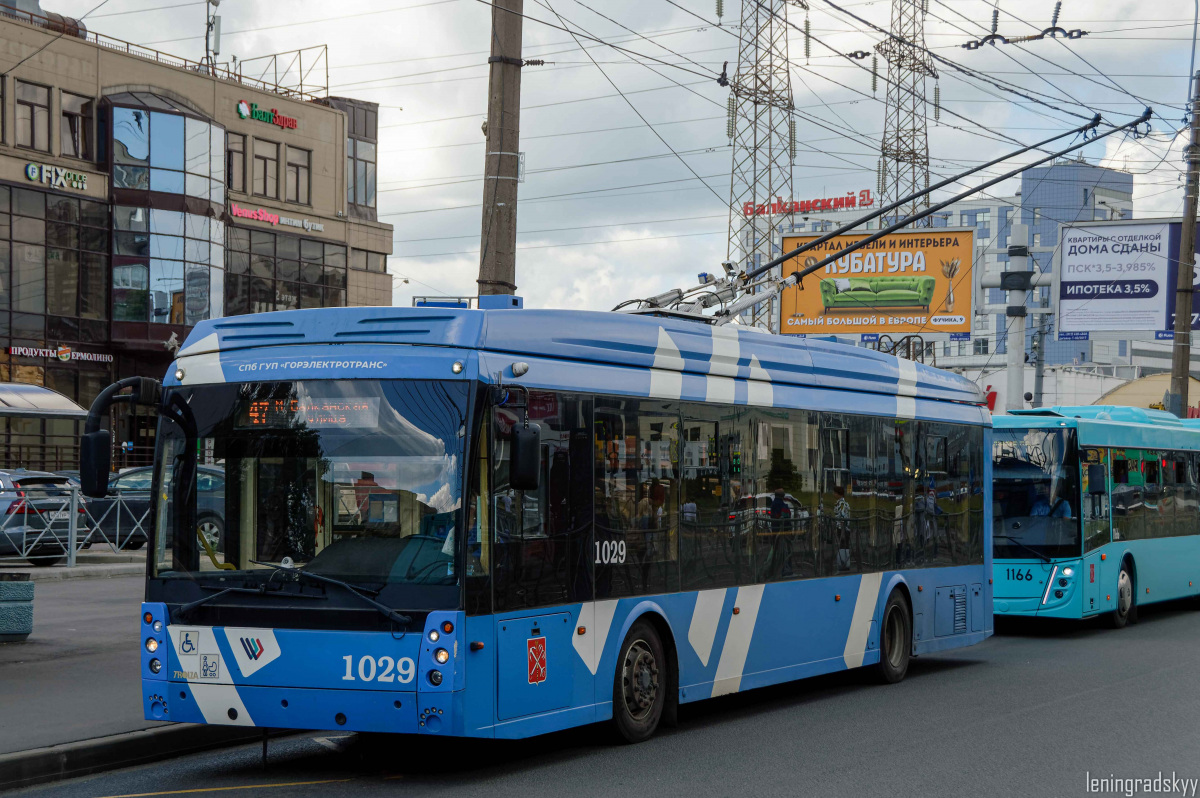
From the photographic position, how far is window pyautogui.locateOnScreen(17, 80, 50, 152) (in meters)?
40.3

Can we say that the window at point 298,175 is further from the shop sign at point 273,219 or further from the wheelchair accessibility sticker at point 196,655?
the wheelchair accessibility sticker at point 196,655

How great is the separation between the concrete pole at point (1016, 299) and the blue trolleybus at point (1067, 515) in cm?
765

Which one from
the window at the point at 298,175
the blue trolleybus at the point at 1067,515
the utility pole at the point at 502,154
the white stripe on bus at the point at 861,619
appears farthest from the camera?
the window at the point at 298,175

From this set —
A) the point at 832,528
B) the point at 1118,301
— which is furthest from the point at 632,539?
the point at 1118,301

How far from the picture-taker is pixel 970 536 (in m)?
14.4

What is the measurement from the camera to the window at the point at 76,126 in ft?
136

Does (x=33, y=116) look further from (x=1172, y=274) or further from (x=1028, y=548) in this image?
(x=1028, y=548)

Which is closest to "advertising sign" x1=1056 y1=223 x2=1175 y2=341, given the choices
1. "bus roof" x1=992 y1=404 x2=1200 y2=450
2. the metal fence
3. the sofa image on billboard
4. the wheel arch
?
the sofa image on billboard

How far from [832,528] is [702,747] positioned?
3136mm

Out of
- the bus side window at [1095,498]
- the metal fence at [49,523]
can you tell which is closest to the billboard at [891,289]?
the bus side window at [1095,498]

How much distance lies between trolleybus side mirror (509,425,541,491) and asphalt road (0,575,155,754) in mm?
3390

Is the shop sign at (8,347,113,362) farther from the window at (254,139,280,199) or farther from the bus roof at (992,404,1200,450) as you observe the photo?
the bus roof at (992,404,1200,450)

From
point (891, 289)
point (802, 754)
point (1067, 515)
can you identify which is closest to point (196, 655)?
point (802, 754)

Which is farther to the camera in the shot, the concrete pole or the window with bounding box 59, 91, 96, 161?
the window with bounding box 59, 91, 96, 161
